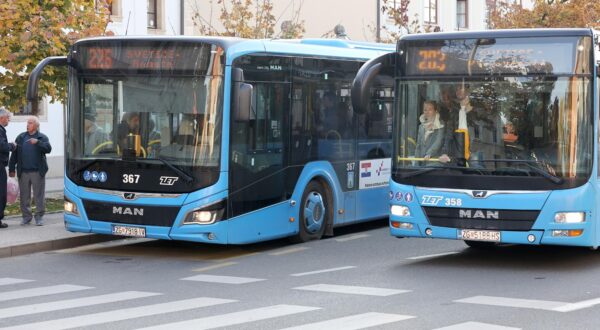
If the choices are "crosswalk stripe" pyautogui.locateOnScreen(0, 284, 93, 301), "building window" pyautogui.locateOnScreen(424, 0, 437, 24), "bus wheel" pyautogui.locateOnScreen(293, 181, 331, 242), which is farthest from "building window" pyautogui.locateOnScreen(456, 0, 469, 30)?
"crosswalk stripe" pyautogui.locateOnScreen(0, 284, 93, 301)

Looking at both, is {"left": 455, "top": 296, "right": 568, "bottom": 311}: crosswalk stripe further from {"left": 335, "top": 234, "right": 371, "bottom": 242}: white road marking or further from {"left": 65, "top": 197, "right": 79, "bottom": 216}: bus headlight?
{"left": 65, "top": 197, "right": 79, "bottom": 216}: bus headlight

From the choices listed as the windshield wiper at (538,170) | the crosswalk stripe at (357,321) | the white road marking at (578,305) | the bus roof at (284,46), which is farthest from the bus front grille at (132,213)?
the white road marking at (578,305)

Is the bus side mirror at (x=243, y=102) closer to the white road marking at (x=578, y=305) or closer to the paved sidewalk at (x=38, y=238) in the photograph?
the paved sidewalk at (x=38, y=238)

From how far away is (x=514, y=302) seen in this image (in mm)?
11297

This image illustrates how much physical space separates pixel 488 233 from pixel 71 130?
18.6 ft

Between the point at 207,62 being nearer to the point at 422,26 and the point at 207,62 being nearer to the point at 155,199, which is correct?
the point at 155,199

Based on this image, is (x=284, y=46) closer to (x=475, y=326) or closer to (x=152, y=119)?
(x=152, y=119)

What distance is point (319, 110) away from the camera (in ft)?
56.1

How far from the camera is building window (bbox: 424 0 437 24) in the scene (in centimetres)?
4741

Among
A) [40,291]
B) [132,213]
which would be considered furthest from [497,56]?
[40,291]

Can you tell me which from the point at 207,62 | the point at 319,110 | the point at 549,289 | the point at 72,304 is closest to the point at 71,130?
the point at 207,62

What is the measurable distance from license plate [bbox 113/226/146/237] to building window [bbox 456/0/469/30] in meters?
36.6

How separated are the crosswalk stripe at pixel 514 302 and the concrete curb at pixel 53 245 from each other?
6.84m

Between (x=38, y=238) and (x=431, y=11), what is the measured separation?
33.2 m
